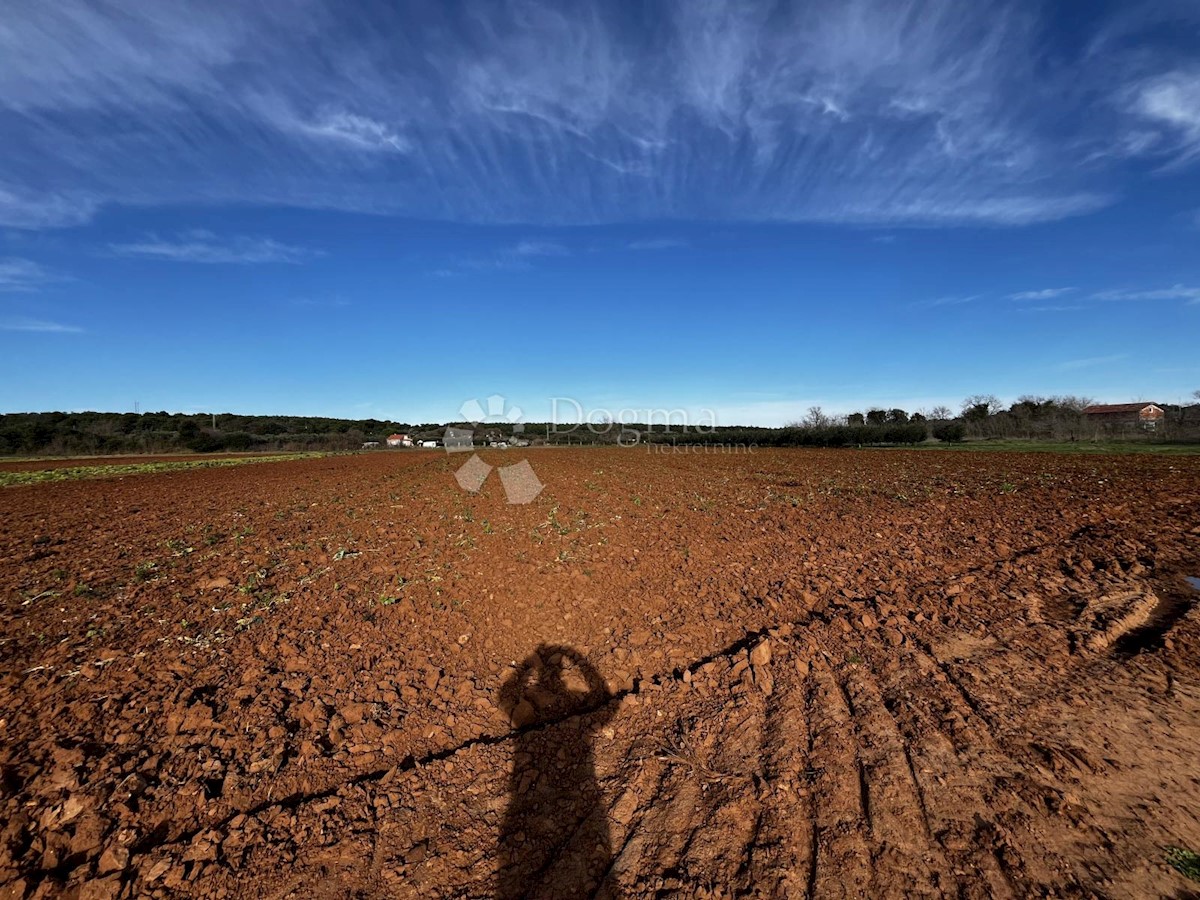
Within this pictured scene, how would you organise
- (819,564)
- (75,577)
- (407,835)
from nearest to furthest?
(407,835), (75,577), (819,564)

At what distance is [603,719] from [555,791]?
34.8 inches

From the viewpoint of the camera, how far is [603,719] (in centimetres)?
450

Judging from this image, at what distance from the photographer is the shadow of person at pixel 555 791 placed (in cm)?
297

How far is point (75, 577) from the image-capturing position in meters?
7.67

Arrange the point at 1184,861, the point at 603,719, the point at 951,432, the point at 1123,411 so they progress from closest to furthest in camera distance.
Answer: the point at 1184,861 < the point at 603,719 < the point at 951,432 < the point at 1123,411

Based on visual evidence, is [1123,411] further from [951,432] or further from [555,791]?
[555,791]

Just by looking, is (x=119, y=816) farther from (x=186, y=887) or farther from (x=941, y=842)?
(x=941, y=842)

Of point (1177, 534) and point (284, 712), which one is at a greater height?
point (1177, 534)

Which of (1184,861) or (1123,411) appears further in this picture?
(1123,411)

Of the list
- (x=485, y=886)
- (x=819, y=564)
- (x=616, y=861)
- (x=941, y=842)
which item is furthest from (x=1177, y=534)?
(x=485, y=886)

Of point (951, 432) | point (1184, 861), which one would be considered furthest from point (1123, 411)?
point (1184, 861)

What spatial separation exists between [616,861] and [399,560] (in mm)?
6643

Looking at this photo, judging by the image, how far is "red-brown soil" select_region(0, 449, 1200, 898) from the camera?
2.97 metres

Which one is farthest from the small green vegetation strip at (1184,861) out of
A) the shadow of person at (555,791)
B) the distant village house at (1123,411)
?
the distant village house at (1123,411)
